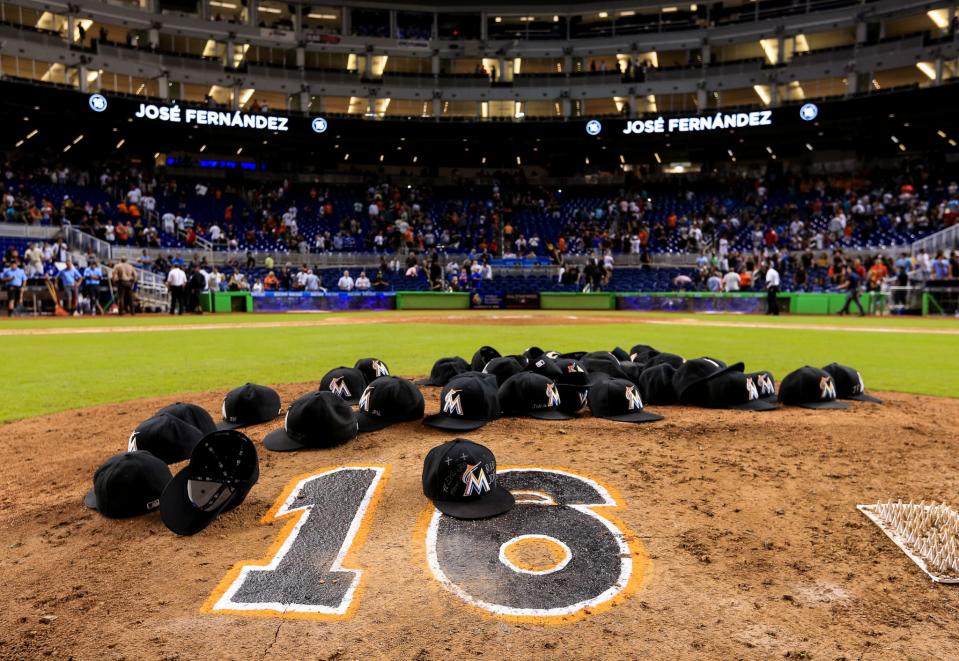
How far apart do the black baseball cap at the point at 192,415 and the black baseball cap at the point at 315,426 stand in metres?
0.41

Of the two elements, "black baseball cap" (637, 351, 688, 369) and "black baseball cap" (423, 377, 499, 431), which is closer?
"black baseball cap" (423, 377, 499, 431)

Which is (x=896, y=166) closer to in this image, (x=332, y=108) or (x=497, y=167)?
(x=497, y=167)

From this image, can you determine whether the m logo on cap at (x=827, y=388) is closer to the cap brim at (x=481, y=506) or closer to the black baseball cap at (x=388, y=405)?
the black baseball cap at (x=388, y=405)

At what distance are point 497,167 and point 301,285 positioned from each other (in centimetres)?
2472

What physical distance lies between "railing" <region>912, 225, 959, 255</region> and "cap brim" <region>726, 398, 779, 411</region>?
1055 inches

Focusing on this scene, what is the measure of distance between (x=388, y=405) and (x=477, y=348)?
6.06 metres

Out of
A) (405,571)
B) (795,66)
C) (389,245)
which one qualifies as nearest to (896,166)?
(795,66)

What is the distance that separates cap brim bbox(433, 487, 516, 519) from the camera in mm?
3064

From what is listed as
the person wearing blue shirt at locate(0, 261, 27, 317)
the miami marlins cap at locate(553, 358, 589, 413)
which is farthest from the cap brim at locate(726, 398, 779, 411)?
the person wearing blue shirt at locate(0, 261, 27, 317)

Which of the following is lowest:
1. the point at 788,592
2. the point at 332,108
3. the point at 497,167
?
the point at 788,592

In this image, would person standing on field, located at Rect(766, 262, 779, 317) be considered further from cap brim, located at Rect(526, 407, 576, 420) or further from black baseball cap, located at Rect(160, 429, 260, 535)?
black baseball cap, located at Rect(160, 429, 260, 535)

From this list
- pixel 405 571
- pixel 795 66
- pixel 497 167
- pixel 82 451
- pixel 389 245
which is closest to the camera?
pixel 405 571

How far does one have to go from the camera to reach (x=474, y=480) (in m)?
3.21

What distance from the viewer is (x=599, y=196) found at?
45750mm
